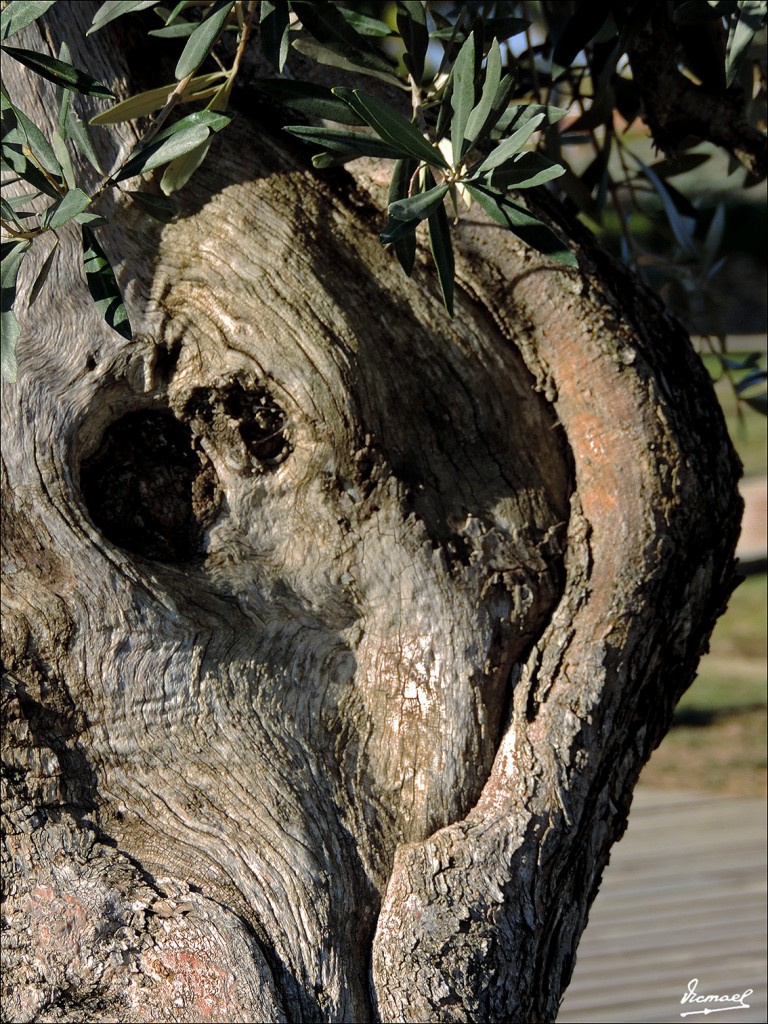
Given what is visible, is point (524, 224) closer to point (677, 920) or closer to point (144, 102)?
point (144, 102)

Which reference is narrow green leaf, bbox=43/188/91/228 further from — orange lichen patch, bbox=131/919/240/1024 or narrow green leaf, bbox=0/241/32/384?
orange lichen patch, bbox=131/919/240/1024

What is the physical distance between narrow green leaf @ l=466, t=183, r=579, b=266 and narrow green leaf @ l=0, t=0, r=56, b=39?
566mm

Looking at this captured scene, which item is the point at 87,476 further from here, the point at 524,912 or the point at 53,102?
the point at 524,912

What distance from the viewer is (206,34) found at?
49.9 inches

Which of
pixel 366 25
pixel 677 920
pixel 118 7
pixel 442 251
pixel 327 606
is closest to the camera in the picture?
pixel 442 251

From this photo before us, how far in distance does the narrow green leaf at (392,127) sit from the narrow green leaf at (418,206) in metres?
0.04

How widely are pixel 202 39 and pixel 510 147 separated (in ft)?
1.33

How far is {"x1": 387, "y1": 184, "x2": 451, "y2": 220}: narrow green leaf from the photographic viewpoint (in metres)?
1.13

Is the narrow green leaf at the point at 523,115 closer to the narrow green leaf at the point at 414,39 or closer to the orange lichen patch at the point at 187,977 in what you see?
the narrow green leaf at the point at 414,39

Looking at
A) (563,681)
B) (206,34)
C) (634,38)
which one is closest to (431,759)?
(563,681)

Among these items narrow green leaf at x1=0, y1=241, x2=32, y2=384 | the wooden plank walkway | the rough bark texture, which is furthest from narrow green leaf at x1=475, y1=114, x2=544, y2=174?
the wooden plank walkway

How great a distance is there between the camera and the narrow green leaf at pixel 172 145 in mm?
1239

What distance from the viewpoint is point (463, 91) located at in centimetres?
119

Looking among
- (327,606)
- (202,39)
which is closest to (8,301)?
(202,39)
